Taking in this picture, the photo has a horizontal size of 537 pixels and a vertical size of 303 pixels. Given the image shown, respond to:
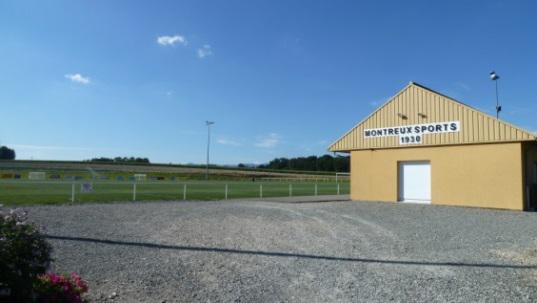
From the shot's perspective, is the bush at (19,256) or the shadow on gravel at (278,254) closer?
the bush at (19,256)

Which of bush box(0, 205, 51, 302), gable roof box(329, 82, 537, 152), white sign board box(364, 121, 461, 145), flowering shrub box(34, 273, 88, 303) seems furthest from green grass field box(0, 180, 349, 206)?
bush box(0, 205, 51, 302)

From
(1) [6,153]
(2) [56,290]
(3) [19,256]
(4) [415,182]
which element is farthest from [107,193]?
(1) [6,153]

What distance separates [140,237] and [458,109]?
1609cm

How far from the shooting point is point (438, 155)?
20375 mm

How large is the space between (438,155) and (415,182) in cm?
193

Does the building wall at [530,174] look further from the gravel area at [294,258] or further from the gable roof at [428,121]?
the gravel area at [294,258]

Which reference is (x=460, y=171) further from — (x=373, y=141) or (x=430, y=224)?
(x=430, y=224)

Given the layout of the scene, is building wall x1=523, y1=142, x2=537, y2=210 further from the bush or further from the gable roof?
the bush

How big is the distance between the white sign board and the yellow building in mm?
47

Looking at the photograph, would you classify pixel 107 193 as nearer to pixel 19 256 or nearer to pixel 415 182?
pixel 415 182

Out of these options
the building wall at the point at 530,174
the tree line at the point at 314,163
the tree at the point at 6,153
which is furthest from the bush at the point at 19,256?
the tree at the point at 6,153

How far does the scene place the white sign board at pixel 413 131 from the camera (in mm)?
19812

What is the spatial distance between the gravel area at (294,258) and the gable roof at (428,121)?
226 inches

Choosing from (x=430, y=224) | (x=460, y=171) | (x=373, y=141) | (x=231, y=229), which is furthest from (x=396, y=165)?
(x=231, y=229)
